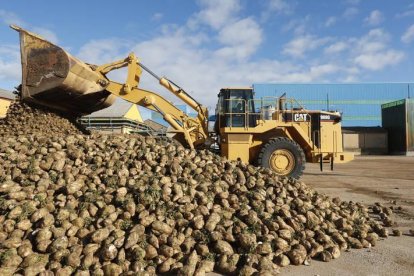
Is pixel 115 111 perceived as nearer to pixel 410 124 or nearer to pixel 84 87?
pixel 84 87

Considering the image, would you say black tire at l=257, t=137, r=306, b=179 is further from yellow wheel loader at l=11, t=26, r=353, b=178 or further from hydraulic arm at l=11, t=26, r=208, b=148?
hydraulic arm at l=11, t=26, r=208, b=148

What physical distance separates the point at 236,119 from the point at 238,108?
330 millimetres

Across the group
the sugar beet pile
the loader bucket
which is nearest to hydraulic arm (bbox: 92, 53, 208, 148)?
the loader bucket

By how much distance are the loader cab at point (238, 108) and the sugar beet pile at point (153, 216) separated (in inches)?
155

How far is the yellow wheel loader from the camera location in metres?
10.5

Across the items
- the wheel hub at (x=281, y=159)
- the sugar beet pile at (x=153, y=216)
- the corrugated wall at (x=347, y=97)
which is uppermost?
the corrugated wall at (x=347, y=97)

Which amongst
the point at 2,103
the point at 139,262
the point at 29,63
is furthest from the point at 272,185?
the point at 2,103

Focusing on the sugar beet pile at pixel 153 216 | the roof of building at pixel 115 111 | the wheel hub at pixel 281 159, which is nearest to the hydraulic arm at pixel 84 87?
the wheel hub at pixel 281 159

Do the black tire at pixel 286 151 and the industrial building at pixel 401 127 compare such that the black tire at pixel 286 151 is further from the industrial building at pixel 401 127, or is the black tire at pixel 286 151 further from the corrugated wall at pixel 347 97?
the corrugated wall at pixel 347 97

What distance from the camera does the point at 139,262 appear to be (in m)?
4.45

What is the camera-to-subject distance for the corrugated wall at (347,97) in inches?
1873

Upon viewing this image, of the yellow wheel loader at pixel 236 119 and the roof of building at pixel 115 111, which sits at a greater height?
the roof of building at pixel 115 111

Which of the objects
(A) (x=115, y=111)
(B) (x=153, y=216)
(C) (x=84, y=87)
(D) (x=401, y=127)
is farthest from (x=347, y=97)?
(B) (x=153, y=216)

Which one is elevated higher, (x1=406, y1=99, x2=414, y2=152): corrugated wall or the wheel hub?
(x1=406, y1=99, x2=414, y2=152): corrugated wall
